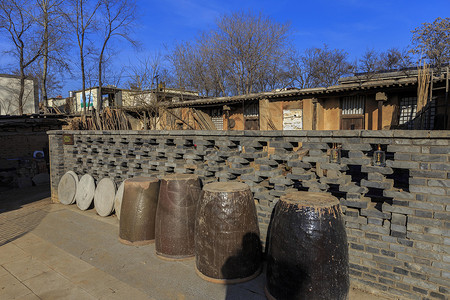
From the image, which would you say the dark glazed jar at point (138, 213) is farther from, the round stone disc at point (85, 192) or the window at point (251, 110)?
the window at point (251, 110)

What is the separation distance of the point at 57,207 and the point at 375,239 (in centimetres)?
705

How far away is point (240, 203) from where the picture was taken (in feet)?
11.1

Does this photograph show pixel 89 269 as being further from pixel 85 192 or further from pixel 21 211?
pixel 21 211

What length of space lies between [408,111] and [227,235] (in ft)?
31.9

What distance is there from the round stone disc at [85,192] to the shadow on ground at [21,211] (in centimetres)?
77

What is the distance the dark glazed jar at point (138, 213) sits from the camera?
4.53 meters

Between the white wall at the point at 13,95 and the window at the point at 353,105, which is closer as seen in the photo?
the window at the point at 353,105

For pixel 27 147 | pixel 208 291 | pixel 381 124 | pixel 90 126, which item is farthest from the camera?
pixel 27 147

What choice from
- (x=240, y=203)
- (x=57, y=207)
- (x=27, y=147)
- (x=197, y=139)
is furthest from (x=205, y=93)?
(x=240, y=203)

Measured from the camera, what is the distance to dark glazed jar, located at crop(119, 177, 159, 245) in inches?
178

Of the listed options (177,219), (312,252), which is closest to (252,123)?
(177,219)

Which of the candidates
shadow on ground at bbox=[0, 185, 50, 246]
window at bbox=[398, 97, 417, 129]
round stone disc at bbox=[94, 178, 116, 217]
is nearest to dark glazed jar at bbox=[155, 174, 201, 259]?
round stone disc at bbox=[94, 178, 116, 217]

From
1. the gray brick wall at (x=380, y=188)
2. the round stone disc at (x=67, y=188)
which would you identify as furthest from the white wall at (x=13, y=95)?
the gray brick wall at (x=380, y=188)

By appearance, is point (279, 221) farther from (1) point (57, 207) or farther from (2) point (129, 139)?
(1) point (57, 207)
